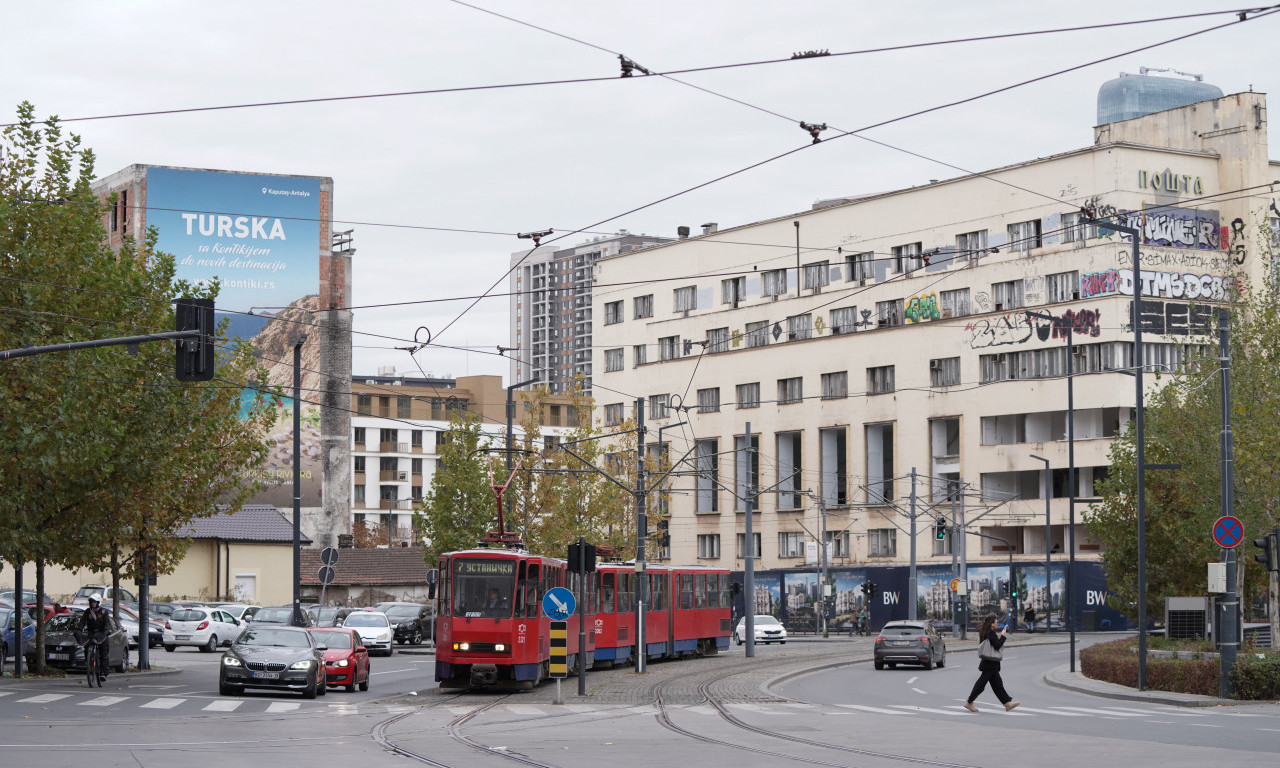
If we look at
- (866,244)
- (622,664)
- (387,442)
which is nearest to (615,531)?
(866,244)

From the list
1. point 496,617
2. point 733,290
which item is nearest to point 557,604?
point 496,617

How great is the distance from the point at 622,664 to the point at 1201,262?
4718cm

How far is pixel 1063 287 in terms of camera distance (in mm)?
79188

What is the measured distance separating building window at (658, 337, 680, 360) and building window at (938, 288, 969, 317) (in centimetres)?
2162

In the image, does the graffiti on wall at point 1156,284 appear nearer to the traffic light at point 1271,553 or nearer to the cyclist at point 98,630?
the traffic light at point 1271,553

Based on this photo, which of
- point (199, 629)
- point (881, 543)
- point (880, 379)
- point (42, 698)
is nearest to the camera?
point (42, 698)

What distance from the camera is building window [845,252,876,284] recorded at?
3479 inches

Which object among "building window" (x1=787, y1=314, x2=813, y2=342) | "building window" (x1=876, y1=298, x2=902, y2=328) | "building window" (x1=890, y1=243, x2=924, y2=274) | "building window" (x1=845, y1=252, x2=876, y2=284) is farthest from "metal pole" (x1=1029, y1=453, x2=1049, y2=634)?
"building window" (x1=787, y1=314, x2=813, y2=342)

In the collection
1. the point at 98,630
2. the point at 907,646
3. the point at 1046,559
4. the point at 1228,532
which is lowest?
the point at 907,646

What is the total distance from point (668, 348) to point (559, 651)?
72.7m

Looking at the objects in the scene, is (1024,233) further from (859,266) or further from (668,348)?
(668,348)

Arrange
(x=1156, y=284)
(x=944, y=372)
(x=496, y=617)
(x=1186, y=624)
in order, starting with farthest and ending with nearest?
1. (x=944, y=372)
2. (x=1156, y=284)
3. (x=1186, y=624)
4. (x=496, y=617)

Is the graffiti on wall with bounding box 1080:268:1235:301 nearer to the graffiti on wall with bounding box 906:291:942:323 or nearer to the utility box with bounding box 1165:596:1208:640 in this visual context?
the graffiti on wall with bounding box 906:291:942:323

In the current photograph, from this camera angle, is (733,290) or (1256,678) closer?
(1256,678)
